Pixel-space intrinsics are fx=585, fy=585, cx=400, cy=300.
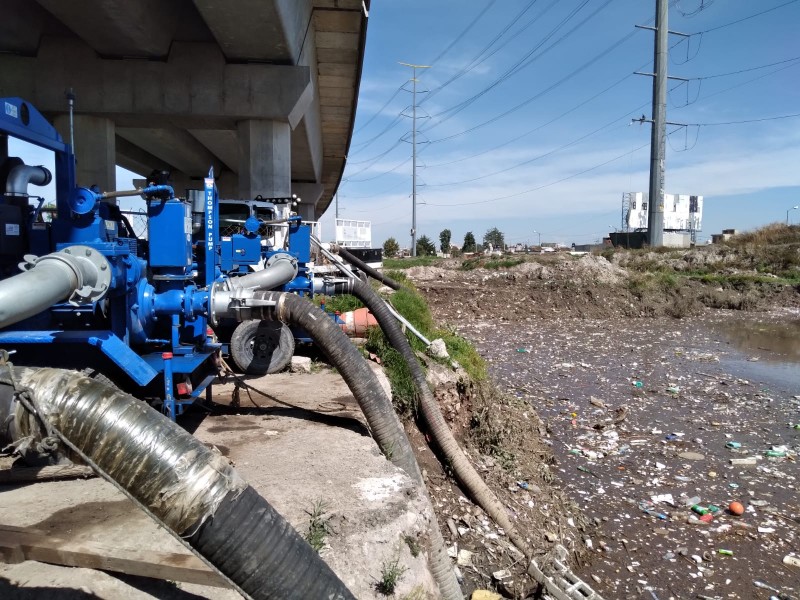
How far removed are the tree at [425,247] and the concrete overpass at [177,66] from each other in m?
49.8

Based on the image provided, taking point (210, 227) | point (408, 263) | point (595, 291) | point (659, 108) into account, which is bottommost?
point (595, 291)

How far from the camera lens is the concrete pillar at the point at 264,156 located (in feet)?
35.2

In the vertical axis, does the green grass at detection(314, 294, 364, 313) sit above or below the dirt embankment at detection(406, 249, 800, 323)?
above

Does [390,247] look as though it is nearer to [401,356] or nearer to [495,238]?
[495,238]

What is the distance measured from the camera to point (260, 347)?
6.21 meters

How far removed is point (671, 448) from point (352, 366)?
17.3 feet

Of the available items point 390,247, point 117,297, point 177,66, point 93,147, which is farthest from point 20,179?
point 390,247

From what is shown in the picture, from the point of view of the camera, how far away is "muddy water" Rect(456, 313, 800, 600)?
16.9ft

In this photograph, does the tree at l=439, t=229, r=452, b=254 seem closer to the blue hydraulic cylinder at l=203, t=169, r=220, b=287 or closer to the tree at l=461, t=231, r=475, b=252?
the tree at l=461, t=231, r=475, b=252

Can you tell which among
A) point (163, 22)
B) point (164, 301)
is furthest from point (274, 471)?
point (163, 22)

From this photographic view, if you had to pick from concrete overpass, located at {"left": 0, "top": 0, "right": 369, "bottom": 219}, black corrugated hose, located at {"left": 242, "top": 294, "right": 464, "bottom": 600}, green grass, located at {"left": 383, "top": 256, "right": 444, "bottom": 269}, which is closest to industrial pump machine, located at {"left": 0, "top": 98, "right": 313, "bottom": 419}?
black corrugated hose, located at {"left": 242, "top": 294, "right": 464, "bottom": 600}

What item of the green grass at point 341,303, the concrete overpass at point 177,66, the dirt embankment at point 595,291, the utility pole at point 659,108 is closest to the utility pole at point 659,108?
the utility pole at point 659,108

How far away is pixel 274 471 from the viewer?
3865mm

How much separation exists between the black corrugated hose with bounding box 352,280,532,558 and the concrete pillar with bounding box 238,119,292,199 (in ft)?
16.3
